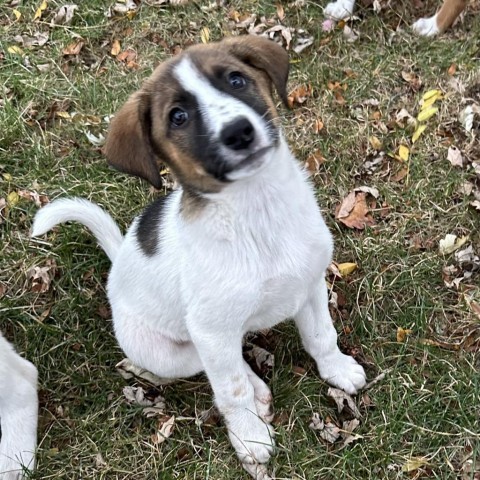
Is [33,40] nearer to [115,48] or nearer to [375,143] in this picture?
[115,48]

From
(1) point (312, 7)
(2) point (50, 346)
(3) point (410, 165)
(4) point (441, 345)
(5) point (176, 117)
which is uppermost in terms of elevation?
(5) point (176, 117)

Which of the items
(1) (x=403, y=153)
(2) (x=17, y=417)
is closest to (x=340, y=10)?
(1) (x=403, y=153)

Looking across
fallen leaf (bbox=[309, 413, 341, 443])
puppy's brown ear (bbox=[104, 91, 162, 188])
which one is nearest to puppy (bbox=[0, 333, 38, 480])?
puppy's brown ear (bbox=[104, 91, 162, 188])

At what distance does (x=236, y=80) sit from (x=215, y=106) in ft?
0.90

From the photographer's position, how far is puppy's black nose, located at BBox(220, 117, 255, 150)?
2.78 meters

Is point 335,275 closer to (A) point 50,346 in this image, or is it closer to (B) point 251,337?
(B) point 251,337

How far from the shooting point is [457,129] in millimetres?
5453

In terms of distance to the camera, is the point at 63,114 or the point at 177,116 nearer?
the point at 177,116

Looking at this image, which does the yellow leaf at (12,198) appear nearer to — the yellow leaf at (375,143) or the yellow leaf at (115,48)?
the yellow leaf at (115,48)

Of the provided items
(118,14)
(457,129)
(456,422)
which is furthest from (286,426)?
(118,14)

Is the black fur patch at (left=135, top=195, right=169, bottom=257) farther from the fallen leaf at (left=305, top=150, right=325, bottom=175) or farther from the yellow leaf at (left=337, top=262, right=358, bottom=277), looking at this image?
the fallen leaf at (left=305, top=150, right=325, bottom=175)

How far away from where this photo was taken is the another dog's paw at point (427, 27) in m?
6.01

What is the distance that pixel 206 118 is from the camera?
2867 mm

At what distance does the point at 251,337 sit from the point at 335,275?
73cm
